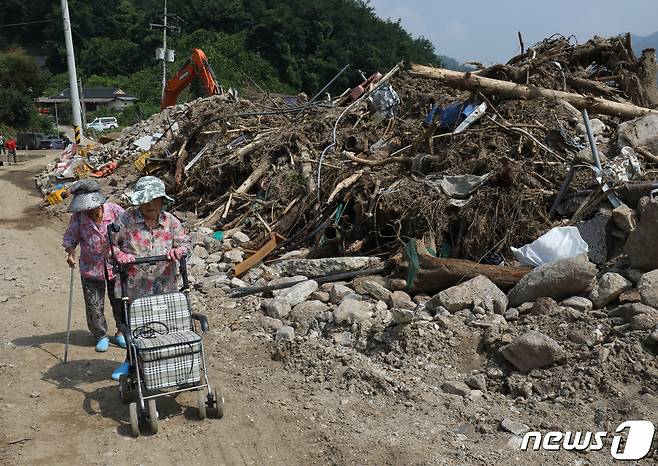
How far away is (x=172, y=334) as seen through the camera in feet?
15.9

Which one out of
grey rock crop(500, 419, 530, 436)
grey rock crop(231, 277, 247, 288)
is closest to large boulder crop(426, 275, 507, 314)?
grey rock crop(500, 419, 530, 436)

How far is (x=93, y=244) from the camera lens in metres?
6.00

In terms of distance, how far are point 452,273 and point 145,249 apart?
122 inches

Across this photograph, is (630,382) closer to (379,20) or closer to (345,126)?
(345,126)

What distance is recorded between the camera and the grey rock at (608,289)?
5.75 meters

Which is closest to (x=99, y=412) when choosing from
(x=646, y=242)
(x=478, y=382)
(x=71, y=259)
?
(x=71, y=259)

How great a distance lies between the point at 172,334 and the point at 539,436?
8.78 ft

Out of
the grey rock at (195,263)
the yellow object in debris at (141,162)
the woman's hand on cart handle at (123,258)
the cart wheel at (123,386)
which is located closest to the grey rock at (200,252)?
the grey rock at (195,263)

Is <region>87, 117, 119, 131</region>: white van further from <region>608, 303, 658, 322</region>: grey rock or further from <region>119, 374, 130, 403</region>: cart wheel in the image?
<region>608, 303, 658, 322</region>: grey rock

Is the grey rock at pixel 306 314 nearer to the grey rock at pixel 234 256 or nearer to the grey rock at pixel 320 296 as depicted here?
the grey rock at pixel 320 296

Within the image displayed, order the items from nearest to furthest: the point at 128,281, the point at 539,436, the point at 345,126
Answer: the point at 539,436 → the point at 128,281 → the point at 345,126

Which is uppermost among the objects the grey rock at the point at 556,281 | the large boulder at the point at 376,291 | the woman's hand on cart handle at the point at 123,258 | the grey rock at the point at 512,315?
the grey rock at the point at 556,281

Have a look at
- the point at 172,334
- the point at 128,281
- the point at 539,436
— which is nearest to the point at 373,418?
the point at 539,436

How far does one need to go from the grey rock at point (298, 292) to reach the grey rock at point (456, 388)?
7.71 ft
